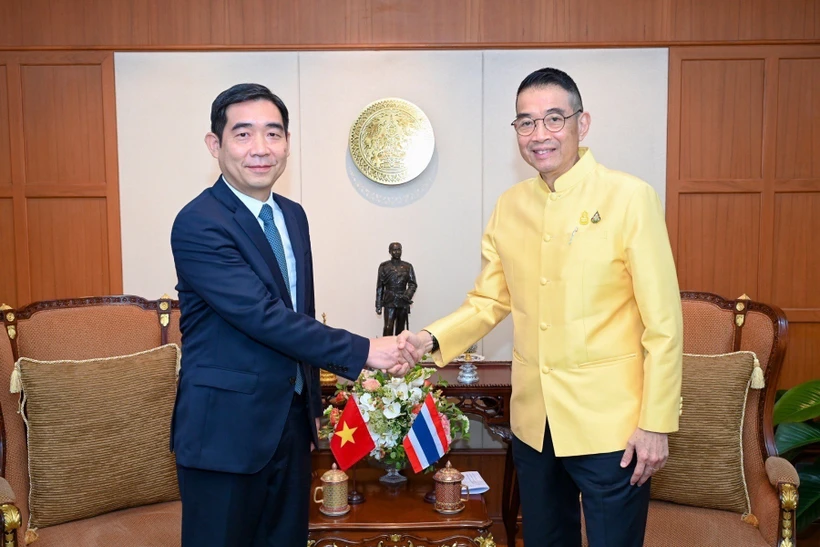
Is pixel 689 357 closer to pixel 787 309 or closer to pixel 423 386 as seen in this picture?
pixel 423 386

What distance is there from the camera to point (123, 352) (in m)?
2.70

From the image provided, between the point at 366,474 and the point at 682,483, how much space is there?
1199 mm

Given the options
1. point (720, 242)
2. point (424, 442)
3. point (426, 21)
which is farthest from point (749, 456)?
point (426, 21)

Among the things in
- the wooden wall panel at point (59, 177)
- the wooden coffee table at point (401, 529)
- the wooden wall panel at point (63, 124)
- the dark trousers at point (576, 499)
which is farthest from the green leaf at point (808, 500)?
the wooden wall panel at point (63, 124)

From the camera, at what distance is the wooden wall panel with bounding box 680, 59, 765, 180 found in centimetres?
422

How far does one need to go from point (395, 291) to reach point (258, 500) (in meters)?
2.03

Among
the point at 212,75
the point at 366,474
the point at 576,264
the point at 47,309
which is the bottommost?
the point at 366,474

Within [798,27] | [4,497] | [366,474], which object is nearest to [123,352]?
[4,497]

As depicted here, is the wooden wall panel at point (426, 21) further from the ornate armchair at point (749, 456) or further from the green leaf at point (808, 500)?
the green leaf at point (808, 500)

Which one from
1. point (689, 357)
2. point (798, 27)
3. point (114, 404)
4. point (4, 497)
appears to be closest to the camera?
point (4, 497)

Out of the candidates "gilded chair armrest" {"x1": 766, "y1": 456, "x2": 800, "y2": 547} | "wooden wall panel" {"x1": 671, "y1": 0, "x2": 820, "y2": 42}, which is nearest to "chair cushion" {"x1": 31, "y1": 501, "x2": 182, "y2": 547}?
"gilded chair armrest" {"x1": 766, "y1": 456, "x2": 800, "y2": 547}

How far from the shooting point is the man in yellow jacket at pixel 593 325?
181 cm

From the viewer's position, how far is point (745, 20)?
165 inches

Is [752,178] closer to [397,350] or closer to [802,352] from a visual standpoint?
[802,352]
